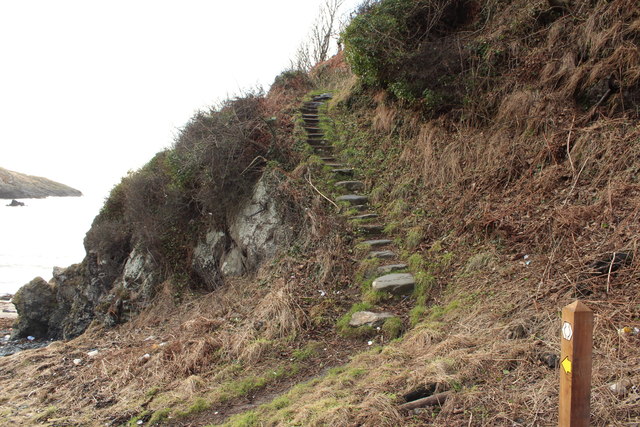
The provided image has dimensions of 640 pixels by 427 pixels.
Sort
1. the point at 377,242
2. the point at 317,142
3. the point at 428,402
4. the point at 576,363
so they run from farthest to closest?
the point at 317,142 < the point at 377,242 < the point at 428,402 < the point at 576,363

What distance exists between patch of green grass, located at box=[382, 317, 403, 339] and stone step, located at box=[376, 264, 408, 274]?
3.57ft

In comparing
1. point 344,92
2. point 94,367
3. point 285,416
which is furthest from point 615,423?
point 344,92

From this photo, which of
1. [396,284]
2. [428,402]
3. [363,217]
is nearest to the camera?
[428,402]

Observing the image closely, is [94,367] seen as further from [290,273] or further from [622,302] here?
[622,302]

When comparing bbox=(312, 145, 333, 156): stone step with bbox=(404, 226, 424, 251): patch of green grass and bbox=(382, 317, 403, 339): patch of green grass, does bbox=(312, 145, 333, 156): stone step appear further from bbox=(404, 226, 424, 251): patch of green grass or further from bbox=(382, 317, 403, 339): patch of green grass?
bbox=(382, 317, 403, 339): patch of green grass

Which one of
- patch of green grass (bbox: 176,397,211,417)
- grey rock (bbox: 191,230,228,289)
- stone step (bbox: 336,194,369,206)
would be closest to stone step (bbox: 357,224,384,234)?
stone step (bbox: 336,194,369,206)

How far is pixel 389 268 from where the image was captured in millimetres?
6395

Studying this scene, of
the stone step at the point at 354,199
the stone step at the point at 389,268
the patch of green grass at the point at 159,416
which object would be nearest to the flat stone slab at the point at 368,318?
the stone step at the point at 389,268

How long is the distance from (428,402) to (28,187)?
47001 mm

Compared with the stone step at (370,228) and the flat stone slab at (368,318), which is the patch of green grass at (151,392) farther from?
the stone step at (370,228)

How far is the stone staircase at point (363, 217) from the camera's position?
239 inches

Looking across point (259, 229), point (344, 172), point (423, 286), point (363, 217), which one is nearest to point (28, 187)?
point (259, 229)

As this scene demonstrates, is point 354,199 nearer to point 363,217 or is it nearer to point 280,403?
point 363,217

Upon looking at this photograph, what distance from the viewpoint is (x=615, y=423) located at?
250cm
